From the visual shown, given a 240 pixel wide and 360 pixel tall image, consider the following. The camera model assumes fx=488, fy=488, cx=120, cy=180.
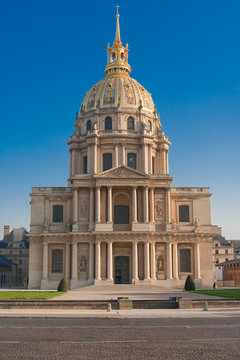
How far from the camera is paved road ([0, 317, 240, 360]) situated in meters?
14.5

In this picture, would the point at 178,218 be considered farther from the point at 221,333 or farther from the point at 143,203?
the point at 221,333

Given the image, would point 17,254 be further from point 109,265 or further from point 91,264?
point 109,265

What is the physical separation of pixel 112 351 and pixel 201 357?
2.78m

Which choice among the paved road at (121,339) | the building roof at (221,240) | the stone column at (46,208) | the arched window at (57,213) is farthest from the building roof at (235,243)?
the paved road at (121,339)

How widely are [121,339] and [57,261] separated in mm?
53334

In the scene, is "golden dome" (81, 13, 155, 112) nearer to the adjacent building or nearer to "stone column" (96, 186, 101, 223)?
"stone column" (96, 186, 101, 223)

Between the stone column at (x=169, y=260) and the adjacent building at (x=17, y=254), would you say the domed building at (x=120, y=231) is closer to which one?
the stone column at (x=169, y=260)

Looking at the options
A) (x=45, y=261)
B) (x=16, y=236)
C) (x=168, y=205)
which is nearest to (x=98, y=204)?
(x=168, y=205)

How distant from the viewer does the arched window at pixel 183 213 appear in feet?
236

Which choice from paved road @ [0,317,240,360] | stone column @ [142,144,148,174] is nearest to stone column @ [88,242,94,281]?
stone column @ [142,144,148,174]

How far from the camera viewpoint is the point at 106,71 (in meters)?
89.4

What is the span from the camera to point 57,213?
7175 centimetres

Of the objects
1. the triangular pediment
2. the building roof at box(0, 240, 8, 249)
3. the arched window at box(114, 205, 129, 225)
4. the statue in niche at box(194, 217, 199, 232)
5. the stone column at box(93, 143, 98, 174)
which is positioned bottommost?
the building roof at box(0, 240, 8, 249)

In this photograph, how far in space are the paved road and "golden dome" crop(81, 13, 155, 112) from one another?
6088 cm
